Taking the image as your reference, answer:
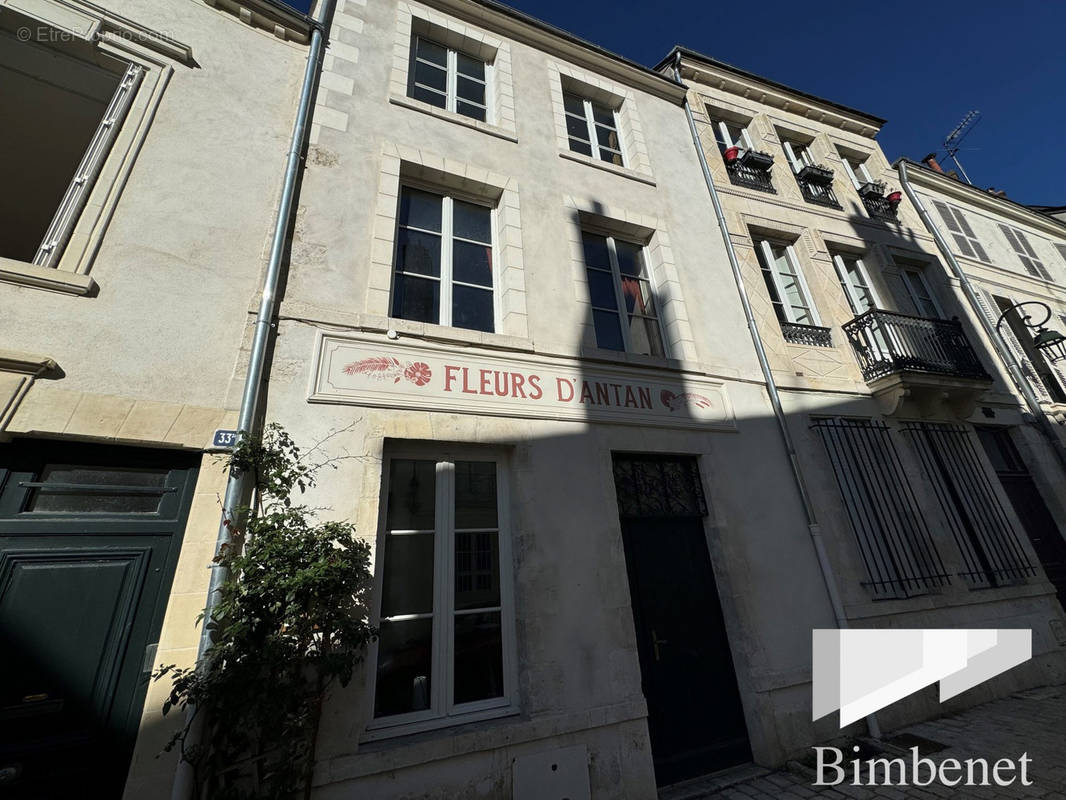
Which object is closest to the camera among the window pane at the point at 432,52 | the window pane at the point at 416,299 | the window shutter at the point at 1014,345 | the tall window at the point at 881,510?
the window pane at the point at 416,299

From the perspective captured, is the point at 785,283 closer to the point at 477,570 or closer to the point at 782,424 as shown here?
the point at 782,424

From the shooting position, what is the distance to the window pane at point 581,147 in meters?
6.24

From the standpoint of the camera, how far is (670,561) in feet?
13.6

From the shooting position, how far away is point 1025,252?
1008 cm

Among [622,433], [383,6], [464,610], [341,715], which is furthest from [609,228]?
[341,715]

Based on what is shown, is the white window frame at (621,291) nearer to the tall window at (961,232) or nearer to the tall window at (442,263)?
the tall window at (442,263)

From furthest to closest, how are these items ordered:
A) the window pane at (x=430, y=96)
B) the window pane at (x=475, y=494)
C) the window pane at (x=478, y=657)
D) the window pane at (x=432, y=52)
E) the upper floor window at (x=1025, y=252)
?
the upper floor window at (x=1025, y=252)
the window pane at (x=432, y=52)
the window pane at (x=430, y=96)
the window pane at (x=475, y=494)
the window pane at (x=478, y=657)

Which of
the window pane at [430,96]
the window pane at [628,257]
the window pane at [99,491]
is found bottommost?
the window pane at [99,491]

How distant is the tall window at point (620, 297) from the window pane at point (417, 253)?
5.81 feet

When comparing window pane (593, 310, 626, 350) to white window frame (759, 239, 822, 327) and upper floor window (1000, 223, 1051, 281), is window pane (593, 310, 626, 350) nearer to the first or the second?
white window frame (759, 239, 822, 327)

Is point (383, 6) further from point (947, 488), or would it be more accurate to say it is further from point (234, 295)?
point (947, 488)

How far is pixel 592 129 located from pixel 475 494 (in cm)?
580

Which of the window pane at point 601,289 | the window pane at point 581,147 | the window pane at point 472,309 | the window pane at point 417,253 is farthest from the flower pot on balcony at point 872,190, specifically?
the window pane at point 417,253

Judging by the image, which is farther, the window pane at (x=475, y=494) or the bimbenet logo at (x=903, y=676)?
the window pane at (x=475, y=494)
